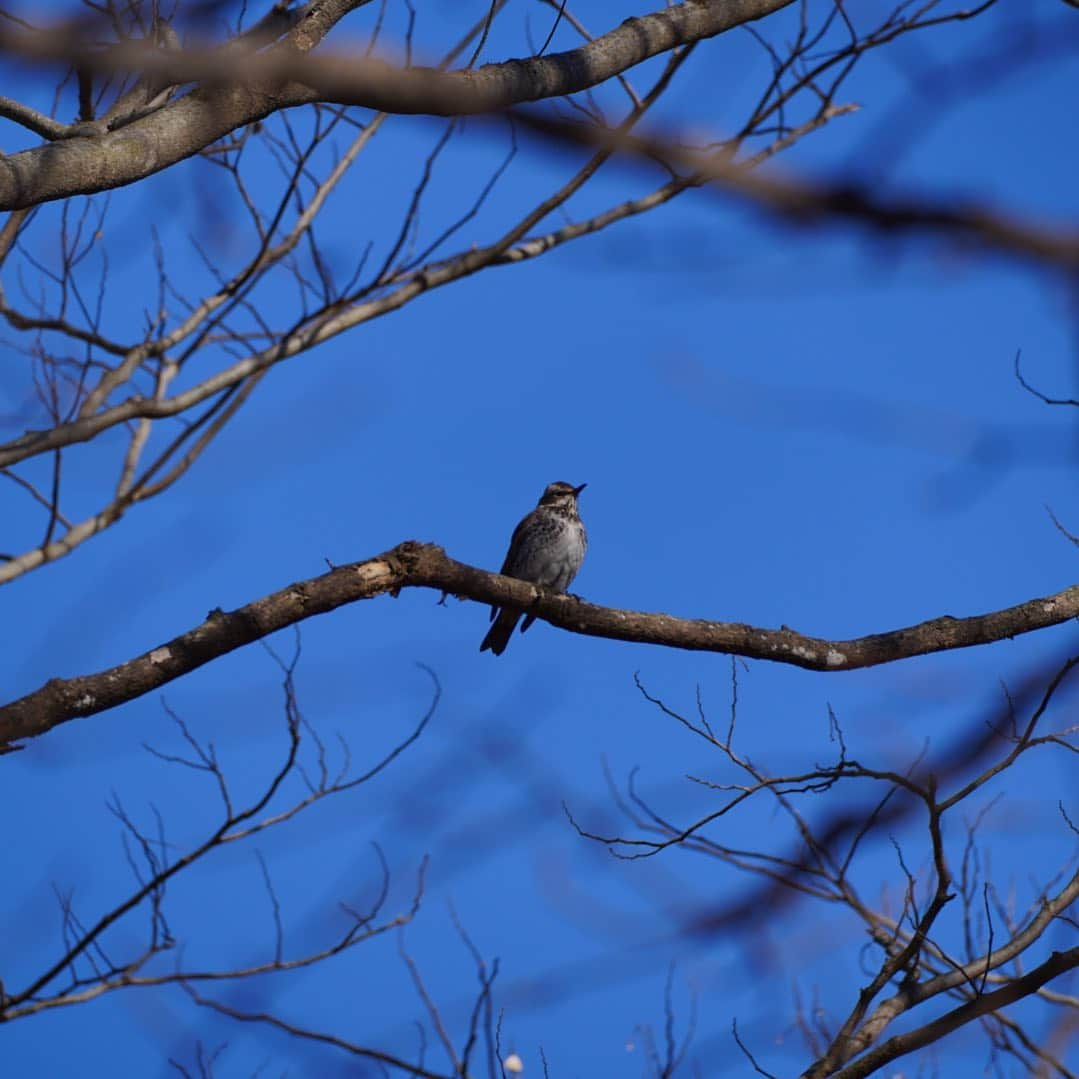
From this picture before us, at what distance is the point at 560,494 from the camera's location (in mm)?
10086

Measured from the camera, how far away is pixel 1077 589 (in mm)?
5168

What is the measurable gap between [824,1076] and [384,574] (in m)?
2.32

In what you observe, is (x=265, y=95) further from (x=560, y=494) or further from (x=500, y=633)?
(x=560, y=494)

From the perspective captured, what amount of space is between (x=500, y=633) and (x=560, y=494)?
1.63 metres

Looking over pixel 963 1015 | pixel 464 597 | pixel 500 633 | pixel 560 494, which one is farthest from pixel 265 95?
pixel 560 494

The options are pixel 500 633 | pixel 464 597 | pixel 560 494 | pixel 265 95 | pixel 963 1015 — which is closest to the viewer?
pixel 265 95

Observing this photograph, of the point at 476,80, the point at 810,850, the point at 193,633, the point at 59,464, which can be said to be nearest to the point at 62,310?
the point at 59,464

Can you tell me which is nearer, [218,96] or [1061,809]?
[218,96]

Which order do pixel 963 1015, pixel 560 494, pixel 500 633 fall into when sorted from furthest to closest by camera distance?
pixel 560 494
pixel 500 633
pixel 963 1015

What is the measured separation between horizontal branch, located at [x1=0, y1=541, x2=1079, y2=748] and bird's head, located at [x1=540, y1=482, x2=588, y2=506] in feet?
14.5

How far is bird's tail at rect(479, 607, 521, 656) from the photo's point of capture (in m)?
8.76

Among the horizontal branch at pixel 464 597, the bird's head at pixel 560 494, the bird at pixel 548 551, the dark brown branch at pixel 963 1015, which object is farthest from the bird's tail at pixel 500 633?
the dark brown branch at pixel 963 1015

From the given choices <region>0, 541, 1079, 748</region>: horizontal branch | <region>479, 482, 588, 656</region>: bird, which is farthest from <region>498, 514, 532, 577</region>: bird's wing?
<region>0, 541, 1079, 748</region>: horizontal branch

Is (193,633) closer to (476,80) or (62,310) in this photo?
(476,80)
